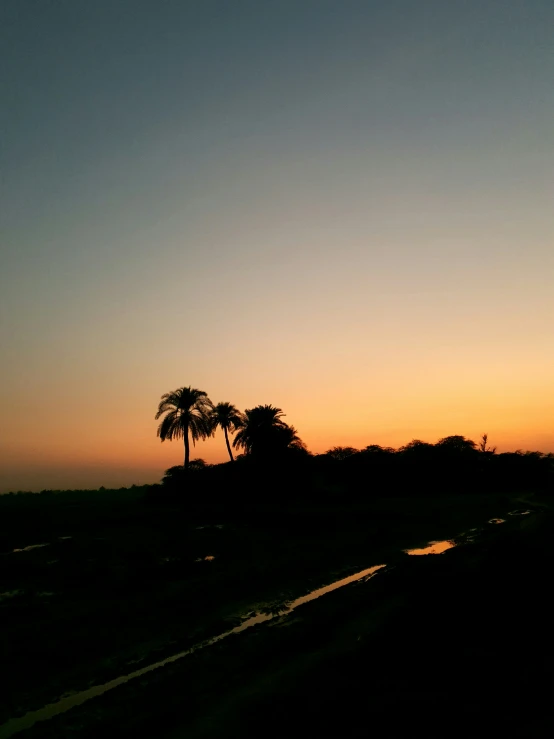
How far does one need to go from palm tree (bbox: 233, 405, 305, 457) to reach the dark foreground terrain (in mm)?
31211

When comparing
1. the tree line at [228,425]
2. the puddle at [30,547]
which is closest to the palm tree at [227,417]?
the tree line at [228,425]

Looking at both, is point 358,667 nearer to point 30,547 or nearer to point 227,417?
point 30,547

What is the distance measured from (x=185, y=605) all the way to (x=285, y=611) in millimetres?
2995

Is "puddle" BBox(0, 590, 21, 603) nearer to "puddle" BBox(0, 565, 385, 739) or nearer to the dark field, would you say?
the dark field

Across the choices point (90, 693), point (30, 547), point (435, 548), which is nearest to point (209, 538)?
point (30, 547)

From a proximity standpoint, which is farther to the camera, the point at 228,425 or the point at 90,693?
the point at 228,425

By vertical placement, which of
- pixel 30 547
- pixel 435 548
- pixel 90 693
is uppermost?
pixel 30 547

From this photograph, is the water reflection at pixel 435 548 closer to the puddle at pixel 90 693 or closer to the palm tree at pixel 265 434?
the puddle at pixel 90 693

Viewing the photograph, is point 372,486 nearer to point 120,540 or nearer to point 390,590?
point 120,540

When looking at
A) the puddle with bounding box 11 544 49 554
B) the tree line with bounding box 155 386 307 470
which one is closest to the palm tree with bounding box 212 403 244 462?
the tree line with bounding box 155 386 307 470

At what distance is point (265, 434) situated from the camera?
2042 inches

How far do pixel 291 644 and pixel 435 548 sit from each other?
14703mm

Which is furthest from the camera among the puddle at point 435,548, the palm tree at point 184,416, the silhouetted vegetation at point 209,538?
the palm tree at point 184,416

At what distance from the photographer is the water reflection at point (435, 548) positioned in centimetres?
2114
